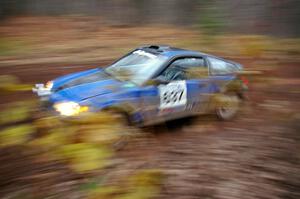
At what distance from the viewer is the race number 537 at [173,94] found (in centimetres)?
655

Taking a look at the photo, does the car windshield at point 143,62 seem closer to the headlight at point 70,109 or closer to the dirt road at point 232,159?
the dirt road at point 232,159

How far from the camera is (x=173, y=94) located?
6.78 metres

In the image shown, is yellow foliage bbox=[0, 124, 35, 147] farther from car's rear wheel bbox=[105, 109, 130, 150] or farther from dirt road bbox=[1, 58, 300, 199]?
dirt road bbox=[1, 58, 300, 199]

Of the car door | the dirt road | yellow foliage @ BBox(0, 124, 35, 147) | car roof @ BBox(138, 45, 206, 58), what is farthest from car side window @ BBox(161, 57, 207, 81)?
yellow foliage @ BBox(0, 124, 35, 147)

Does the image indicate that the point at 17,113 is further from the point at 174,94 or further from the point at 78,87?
the point at 174,94

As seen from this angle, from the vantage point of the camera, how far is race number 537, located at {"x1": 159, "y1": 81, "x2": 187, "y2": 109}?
6.55 meters

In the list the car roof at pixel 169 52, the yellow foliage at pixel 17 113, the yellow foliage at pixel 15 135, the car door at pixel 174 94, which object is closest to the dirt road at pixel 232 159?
the car door at pixel 174 94

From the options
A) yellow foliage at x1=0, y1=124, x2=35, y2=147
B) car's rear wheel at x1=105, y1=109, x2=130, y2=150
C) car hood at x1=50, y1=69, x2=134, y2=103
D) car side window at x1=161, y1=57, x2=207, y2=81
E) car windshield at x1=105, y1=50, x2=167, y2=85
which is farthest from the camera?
car side window at x1=161, y1=57, x2=207, y2=81

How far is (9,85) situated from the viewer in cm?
212

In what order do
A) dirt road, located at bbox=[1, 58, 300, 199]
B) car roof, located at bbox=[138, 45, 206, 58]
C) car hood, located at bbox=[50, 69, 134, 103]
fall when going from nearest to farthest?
1. dirt road, located at bbox=[1, 58, 300, 199]
2. car hood, located at bbox=[50, 69, 134, 103]
3. car roof, located at bbox=[138, 45, 206, 58]

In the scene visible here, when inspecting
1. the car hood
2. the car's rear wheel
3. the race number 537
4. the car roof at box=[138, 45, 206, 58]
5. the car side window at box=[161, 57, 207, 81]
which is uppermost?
the car's rear wheel

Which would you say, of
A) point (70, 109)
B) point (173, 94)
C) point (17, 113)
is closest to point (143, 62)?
point (173, 94)

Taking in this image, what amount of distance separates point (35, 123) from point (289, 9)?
7972mm

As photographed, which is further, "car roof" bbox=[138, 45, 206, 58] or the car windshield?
"car roof" bbox=[138, 45, 206, 58]
